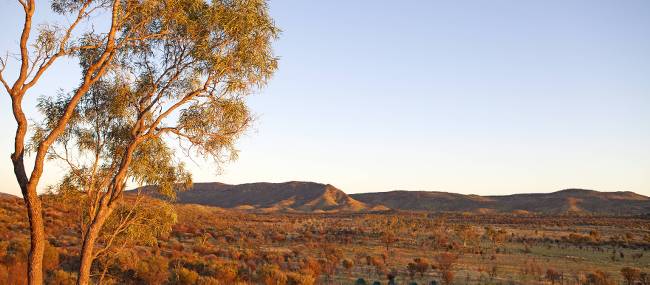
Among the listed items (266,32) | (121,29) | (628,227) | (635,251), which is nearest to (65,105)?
(121,29)

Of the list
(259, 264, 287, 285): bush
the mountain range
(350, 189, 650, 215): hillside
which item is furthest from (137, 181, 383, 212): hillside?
(259, 264, 287, 285): bush

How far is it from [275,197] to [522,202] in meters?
74.0

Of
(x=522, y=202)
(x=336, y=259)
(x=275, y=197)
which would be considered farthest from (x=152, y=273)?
(x=275, y=197)

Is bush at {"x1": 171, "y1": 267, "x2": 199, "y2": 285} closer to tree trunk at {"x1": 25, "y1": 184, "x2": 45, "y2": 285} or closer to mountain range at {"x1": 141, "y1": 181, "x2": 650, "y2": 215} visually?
tree trunk at {"x1": 25, "y1": 184, "x2": 45, "y2": 285}

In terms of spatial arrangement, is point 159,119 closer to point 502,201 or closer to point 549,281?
point 549,281

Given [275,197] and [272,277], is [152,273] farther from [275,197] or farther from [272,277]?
[275,197]

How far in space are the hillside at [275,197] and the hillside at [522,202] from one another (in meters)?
12.4

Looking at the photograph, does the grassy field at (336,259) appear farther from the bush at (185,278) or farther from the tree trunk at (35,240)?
the tree trunk at (35,240)

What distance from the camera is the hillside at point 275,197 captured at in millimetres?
140175

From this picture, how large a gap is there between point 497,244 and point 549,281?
14745mm

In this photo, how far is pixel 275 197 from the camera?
161m

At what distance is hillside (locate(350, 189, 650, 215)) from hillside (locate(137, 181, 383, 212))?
40.7ft

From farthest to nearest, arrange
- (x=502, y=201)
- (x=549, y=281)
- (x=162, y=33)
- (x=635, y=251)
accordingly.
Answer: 1. (x=502, y=201)
2. (x=635, y=251)
3. (x=549, y=281)
4. (x=162, y=33)

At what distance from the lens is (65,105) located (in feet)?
34.1
